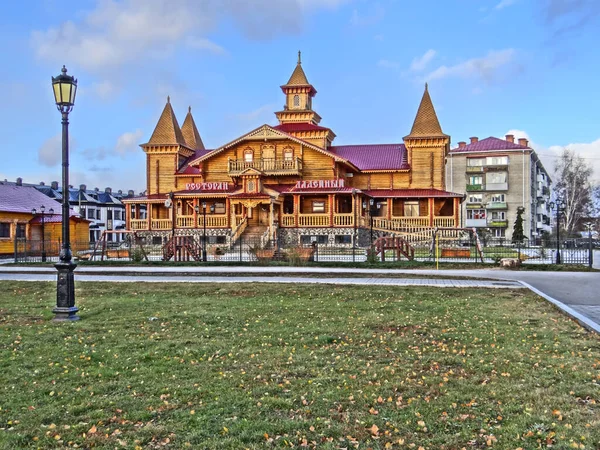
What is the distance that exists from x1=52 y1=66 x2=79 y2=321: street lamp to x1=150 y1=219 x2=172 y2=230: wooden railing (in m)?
34.8

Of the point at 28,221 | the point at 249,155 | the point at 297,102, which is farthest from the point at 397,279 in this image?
the point at 297,102

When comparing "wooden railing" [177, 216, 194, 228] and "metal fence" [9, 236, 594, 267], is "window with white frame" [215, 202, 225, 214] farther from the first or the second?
"metal fence" [9, 236, 594, 267]

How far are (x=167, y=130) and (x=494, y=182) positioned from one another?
41.9 meters

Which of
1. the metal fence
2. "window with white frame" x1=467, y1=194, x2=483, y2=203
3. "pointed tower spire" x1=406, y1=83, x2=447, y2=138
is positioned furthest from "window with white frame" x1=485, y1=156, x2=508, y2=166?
the metal fence

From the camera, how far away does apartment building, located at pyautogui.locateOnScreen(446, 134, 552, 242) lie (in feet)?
227

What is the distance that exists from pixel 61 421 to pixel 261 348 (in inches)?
127

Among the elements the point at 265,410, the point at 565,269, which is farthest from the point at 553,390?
the point at 565,269

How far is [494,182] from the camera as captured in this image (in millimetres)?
69875

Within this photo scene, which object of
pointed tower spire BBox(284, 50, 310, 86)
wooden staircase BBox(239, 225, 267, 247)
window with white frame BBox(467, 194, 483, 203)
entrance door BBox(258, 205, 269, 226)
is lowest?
wooden staircase BBox(239, 225, 267, 247)

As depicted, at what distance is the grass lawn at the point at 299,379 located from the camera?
4512 millimetres

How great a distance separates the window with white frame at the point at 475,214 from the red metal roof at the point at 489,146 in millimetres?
7702

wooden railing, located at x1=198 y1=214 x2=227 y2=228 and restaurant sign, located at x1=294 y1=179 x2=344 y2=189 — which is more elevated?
restaurant sign, located at x1=294 y1=179 x2=344 y2=189

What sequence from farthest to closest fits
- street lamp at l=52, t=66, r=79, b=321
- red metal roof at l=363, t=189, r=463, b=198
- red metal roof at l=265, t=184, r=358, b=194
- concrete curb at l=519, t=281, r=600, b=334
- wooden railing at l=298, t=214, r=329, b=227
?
red metal roof at l=363, t=189, r=463, b=198, wooden railing at l=298, t=214, r=329, b=227, red metal roof at l=265, t=184, r=358, b=194, street lamp at l=52, t=66, r=79, b=321, concrete curb at l=519, t=281, r=600, b=334

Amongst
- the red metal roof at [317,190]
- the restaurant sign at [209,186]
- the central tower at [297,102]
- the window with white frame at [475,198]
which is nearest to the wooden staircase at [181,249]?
the red metal roof at [317,190]
